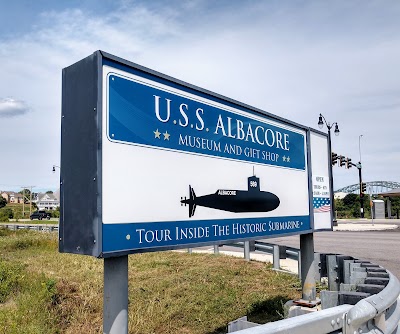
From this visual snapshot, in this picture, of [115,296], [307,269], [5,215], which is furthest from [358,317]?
[5,215]

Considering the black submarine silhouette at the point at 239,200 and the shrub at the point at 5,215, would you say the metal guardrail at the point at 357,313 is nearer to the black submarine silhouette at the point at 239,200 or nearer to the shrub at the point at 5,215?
the black submarine silhouette at the point at 239,200

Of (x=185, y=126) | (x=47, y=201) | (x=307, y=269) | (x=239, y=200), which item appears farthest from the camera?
(x=47, y=201)

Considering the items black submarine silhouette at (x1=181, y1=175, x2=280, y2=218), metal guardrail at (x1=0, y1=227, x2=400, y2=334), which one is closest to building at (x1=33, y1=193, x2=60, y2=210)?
black submarine silhouette at (x1=181, y1=175, x2=280, y2=218)

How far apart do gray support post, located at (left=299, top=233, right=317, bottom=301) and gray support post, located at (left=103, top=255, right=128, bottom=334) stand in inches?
142

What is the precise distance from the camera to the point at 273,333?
2.32 metres

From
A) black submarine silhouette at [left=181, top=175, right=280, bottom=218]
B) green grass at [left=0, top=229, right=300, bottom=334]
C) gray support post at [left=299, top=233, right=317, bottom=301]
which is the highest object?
black submarine silhouette at [left=181, top=175, right=280, bottom=218]

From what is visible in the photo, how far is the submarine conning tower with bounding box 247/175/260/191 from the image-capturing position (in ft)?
15.4

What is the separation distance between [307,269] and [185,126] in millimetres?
3421

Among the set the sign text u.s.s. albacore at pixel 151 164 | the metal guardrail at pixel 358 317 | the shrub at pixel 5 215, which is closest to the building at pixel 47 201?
the shrub at pixel 5 215

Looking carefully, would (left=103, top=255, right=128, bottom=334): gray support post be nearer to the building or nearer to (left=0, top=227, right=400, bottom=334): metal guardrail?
(left=0, top=227, right=400, bottom=334): metal guardrail

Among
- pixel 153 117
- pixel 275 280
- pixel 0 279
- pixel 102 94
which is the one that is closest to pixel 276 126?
pixel 153 117

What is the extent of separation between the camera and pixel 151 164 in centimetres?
335

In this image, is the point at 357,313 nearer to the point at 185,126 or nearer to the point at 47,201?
the point at 185,126

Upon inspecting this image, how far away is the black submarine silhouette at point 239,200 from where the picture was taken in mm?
3827
